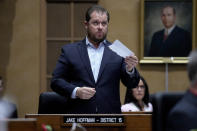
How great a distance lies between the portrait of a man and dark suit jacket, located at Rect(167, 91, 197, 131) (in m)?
5.71

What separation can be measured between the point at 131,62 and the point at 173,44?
4.55 metres

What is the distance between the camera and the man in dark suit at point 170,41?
26.7 ft

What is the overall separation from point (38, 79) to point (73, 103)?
4375 mm

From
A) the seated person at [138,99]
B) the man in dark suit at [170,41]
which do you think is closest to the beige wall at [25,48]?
the man in dark suit at [170,41]

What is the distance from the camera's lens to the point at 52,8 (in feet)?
26.8

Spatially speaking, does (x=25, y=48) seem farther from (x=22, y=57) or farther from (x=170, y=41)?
(x=170, y=41)

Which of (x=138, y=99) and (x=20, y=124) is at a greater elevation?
(x=20, y=124)

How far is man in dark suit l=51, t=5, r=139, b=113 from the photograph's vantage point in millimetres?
3895

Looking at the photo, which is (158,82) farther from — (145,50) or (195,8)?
(195,8)

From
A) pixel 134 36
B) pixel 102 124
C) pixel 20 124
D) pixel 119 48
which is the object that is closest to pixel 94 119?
pixel 102 124

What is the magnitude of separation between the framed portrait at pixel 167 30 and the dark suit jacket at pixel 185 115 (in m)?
5.69

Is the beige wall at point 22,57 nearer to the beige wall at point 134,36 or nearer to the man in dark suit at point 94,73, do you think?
the beige wall at point 134,36

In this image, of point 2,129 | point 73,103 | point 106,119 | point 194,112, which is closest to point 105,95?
point 73,103

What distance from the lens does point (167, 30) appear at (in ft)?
26.9
